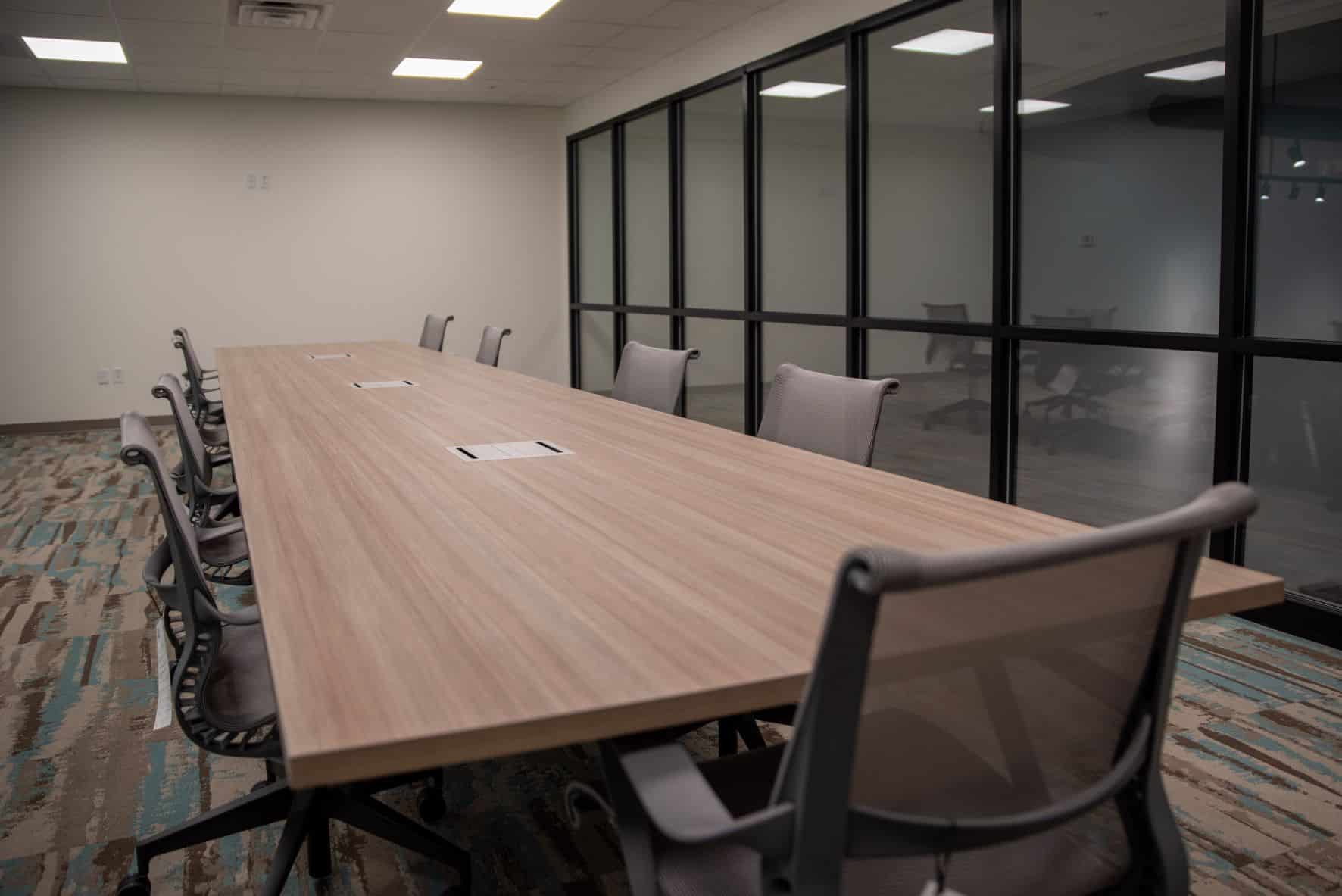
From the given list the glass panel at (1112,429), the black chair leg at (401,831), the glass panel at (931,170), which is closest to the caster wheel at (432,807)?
the black chair leg at (401,831)

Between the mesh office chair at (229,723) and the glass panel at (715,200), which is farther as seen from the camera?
the glass panel at (715,200)

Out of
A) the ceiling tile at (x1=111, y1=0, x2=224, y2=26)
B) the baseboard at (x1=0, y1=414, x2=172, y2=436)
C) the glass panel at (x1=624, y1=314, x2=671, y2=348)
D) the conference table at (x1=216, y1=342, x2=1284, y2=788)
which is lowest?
the baseboard at (x1=0, y1=414, x2=172, y2=436)

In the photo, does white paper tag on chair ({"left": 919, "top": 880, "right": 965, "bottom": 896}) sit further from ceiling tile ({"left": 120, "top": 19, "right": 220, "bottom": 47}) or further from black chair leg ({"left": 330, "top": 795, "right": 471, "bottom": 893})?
ceiling tile ({"left": 120, "top": 19, "right": 220, "bottom": 47})

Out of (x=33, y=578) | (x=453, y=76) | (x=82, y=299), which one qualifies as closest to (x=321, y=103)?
(x=453, y=76)

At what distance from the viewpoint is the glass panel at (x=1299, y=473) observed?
3.34 m

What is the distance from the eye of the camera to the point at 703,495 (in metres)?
2.19

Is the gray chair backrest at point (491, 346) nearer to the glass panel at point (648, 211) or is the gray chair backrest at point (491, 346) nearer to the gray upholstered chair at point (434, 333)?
the gray upholstered chair at point (434, 333)

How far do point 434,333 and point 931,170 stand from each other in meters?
3.25

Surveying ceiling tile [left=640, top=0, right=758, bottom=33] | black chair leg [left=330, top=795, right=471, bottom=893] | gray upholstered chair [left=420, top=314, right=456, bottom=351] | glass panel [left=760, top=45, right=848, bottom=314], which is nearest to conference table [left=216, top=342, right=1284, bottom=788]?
black chair leg [left=330, top=795, right=471, bottom=893]

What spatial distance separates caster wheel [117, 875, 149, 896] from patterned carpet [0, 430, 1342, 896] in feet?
0.24

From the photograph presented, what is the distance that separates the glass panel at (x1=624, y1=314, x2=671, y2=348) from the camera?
8.22 m

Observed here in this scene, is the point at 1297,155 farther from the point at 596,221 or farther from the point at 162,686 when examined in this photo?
the point at 596,221

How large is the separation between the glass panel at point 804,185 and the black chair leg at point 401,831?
422 centimetres

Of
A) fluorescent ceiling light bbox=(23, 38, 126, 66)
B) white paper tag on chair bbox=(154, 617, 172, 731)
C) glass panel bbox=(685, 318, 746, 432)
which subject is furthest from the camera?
glass panel bbox=(685, 318, 746, 432)
